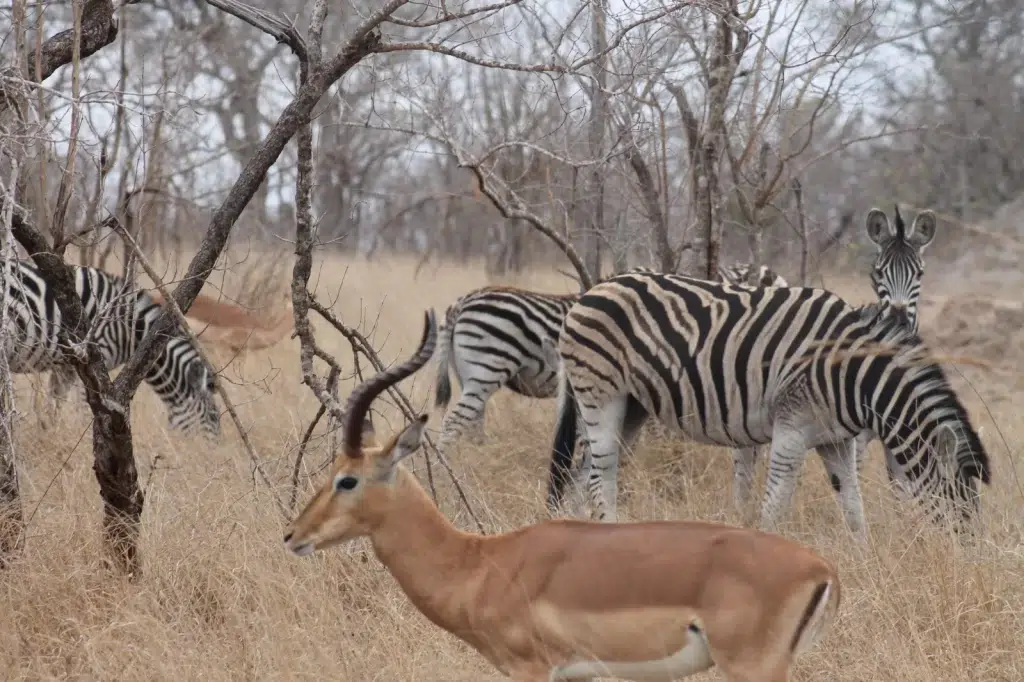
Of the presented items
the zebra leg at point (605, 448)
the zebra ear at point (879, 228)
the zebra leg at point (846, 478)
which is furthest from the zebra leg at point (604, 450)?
the zebra ear at point (879, 228)

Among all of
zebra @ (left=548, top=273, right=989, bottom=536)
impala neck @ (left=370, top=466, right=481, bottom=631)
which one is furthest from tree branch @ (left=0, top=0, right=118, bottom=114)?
zebra @ (left=548, top=273, right=989, bottom=536)

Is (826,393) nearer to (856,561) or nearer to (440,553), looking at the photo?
(856,561)

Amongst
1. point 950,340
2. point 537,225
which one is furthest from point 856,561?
point 950,340

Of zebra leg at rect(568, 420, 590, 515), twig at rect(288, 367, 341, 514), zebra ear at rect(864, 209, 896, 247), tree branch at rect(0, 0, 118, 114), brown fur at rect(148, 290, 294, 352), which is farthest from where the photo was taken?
brown fur at rect(148, 290, 294, 352)

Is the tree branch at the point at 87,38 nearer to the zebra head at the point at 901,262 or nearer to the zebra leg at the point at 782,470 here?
the zebra leg at the point at 782,470

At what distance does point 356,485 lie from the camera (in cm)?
396

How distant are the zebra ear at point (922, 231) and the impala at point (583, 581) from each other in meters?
7.17

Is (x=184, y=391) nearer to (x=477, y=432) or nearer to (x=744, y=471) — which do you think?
(x=477, y=432)

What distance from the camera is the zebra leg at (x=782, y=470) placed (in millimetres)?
6320

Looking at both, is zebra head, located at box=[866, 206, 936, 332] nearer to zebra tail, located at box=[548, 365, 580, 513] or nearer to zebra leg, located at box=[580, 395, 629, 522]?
zebra tail, located at box=[548, 365, 580, 513]

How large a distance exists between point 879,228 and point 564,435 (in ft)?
15.2

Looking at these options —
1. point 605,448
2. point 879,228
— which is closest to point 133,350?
point 605,448

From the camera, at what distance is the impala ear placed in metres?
3.84

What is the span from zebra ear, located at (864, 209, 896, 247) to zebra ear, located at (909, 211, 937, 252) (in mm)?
164
